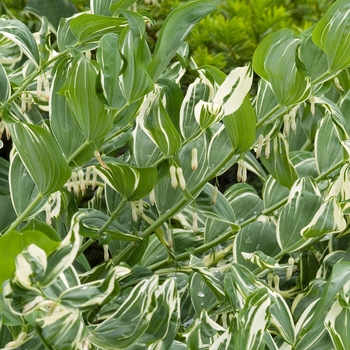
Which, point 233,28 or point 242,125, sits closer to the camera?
point 242,125

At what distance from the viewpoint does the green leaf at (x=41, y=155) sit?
90cm

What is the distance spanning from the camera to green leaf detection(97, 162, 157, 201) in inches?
39.1

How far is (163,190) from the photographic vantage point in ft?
3.71

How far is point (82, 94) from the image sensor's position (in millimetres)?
938

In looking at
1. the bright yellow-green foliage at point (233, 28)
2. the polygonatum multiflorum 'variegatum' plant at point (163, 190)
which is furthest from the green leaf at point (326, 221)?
the bright yellow-green foliage at point (233, 28)

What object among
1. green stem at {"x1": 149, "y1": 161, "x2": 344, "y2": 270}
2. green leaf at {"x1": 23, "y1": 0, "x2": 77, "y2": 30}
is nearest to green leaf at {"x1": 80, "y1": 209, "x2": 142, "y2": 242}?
green stem at {"x1": 149, "y1": 161, "x2": 344, "y2": 270}

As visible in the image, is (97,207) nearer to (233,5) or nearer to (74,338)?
(74,338)

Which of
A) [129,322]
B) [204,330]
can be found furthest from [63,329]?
[204,330]

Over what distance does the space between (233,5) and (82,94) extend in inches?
47.5

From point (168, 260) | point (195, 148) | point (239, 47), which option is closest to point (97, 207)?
point (168, 260)

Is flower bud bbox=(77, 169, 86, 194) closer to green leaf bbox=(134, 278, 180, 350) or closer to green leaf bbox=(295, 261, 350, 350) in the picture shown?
green leaf bbox=(134, 278, 180, 350)

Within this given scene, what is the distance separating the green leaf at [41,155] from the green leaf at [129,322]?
178mm

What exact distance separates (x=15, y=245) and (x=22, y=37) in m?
0.40

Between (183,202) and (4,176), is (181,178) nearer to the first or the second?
(183,202)
